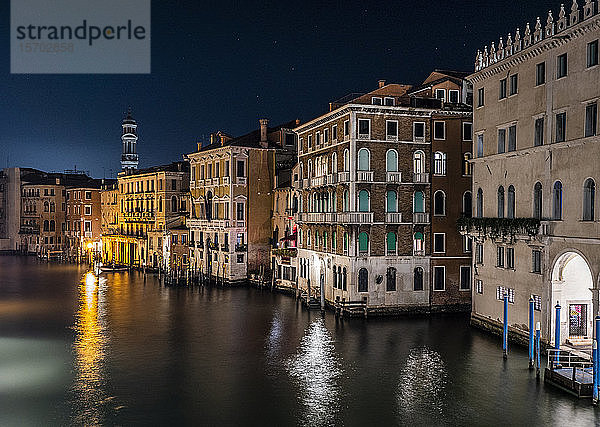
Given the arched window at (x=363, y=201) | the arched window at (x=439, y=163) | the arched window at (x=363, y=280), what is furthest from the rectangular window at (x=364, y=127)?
the arched window at (x=363, y=280)

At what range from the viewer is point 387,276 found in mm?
40094

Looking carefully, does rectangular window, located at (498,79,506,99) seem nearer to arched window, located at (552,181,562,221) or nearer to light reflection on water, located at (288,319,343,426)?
arched window, located at (552,181,562,221)

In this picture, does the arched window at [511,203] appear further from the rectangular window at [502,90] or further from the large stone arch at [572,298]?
the rectangular window at [502,90]

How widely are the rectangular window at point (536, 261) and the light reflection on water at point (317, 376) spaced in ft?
32.3

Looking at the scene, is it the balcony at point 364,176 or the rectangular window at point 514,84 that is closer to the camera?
the rectangular window at point 514,84

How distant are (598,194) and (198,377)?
17.1m

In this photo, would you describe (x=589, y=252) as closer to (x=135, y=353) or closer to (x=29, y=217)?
(x=135, y=353)

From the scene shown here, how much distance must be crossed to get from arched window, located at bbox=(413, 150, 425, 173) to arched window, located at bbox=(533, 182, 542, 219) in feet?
40.1

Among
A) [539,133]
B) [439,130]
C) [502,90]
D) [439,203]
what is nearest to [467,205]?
[439,203]

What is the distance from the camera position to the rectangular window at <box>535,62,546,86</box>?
92.9ft

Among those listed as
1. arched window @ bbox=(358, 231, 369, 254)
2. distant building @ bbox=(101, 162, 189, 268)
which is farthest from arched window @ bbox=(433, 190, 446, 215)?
distant building @ bbox=(101, 162, 189, 268)

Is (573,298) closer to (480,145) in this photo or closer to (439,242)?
(480,145)

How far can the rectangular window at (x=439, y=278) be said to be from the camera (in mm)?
40906

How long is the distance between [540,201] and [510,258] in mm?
3822
